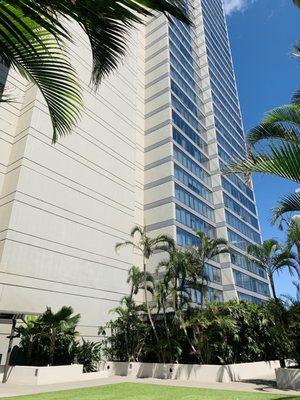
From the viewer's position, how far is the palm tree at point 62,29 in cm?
192

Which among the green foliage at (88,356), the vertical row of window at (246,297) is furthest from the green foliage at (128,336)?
the vertical row of window at (246,297)

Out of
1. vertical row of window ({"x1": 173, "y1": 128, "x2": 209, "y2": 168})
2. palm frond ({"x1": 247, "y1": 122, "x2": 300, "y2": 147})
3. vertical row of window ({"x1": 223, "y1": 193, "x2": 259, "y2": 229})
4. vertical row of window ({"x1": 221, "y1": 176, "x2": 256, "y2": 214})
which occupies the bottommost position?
palm frond ({"x1": 247, "y1": 122, "x2": 300, "y2": 147})

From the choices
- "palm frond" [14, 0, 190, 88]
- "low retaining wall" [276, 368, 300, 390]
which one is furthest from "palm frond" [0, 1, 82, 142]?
"low retaining wall" [276, 368, 300, 390]

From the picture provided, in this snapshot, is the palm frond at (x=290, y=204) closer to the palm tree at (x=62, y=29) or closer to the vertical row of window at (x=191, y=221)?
the palm tree at (x=62, y=29)

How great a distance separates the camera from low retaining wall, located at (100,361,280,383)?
741 inches

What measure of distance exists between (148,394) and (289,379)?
6228mm

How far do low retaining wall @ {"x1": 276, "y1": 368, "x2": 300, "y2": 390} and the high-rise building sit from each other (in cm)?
827

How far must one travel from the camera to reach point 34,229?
2461 centimetres

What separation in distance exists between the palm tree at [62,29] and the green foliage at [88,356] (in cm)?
2164

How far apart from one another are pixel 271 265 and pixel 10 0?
1819 centimetres

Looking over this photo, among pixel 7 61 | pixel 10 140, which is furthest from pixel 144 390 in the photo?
pixel 10 140

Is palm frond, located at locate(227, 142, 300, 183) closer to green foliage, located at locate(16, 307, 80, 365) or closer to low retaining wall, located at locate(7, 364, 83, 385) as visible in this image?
low retaining wall, located at locate(7, 364, 83, 385)

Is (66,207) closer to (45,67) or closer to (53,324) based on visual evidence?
(53,324)

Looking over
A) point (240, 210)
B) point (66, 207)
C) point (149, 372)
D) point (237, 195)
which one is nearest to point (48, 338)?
point (149, 372)
